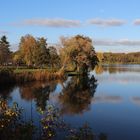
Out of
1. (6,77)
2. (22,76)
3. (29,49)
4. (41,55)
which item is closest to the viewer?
(6,77)

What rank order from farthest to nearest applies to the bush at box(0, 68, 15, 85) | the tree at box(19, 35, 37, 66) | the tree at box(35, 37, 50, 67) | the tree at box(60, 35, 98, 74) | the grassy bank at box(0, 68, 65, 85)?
the tree at box(19, 35, 37, 66)
the tree at box(35, 37, 50, 67)
the tree at box(60, 35, 98, 74)
the grassy bank at box(0, 68, 65, 85)
the bush at box(0, 68, 15, 85)

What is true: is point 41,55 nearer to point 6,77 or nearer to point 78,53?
point 78,53

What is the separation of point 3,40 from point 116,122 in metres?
80.6

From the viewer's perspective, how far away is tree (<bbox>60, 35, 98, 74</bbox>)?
6612cm

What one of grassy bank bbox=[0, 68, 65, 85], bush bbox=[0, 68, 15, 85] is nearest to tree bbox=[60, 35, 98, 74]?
grassy bank bbox=[0, 68, 65, 85]

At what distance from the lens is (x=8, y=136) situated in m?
8.92

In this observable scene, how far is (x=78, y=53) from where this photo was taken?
6650 centimetres

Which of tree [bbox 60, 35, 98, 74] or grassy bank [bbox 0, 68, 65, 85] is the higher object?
tree [bbox 60, 35, 98, 74]

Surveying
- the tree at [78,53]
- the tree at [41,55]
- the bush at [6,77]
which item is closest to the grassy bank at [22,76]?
the bush at [6,77]

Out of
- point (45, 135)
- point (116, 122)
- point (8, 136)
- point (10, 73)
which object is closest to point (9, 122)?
point (8, 136)

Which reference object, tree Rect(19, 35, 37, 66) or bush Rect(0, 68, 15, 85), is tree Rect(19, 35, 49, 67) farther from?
bush Rect(0, 68, 15, 85)

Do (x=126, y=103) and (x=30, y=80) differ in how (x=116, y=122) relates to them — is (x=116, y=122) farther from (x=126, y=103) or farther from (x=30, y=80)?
(x=30, y=80)

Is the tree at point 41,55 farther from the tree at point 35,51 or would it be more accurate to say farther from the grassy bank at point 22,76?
the grassy bank at point 22,76

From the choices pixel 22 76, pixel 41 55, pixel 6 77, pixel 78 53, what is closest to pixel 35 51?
pixel 41 55
